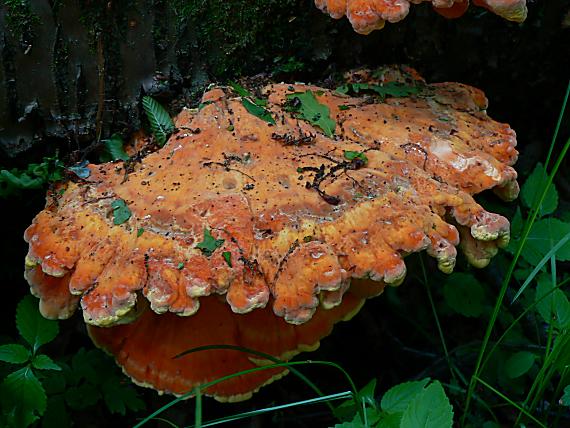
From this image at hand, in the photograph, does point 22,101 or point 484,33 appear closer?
point 22,101

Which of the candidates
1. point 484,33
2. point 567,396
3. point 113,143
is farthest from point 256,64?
point 567,396

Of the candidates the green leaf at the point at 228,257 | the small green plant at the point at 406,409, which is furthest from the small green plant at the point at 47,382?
the small green plant at the point at 406,409

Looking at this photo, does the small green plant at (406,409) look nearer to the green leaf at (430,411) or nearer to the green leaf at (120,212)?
the green leaf at (430,411)

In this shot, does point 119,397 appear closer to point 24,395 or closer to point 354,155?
point 24,395

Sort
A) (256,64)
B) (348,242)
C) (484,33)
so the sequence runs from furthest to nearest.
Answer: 1. (484,33)
2. (256,64)
3. (348,242)

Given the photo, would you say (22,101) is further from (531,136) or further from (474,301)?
(531,136)

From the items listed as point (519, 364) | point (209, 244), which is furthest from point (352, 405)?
point (209, 244)
